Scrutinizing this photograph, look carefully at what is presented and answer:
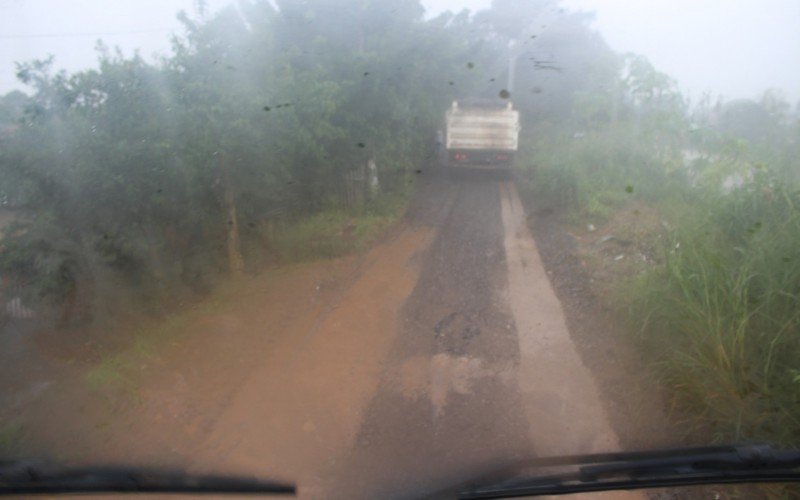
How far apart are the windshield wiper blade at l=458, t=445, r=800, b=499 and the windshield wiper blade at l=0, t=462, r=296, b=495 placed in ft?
3.97

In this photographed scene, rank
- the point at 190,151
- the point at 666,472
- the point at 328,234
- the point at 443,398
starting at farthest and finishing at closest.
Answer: the point at 328,234
the point at 190,151
the point at 443,398
the point at 666,472

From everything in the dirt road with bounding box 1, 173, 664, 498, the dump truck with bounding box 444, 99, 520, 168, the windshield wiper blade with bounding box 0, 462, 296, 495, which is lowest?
the dirt road with bounding box 1, 173, 664, 498

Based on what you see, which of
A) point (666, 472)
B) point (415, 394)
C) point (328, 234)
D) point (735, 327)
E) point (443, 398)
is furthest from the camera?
point (328, 234)

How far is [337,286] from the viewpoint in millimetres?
7637

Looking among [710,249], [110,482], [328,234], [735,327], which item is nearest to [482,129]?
[328,234]

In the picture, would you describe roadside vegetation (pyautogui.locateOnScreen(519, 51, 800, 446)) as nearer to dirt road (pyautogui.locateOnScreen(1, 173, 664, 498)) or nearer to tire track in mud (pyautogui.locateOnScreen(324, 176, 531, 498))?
dirt road (pyautogui.locateOnScreen(1, 173, 664, 498))

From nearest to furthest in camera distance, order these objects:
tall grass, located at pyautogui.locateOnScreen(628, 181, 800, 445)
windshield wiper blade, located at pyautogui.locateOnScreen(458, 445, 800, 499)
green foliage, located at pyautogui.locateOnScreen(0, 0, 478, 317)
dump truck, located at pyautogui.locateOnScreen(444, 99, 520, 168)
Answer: windshield wiper blade, located at pyautogui.locateOnScreen(458, 445, 800, 499) < tall grass, located at pyautogui.locateOnScreen(628, 181, 800, 445) < green foliage, located at pyautogui.locateOnScreen(0, 0, 478, 317) < dump truck, located at pyautogui.locateOnScreen(444, 99, 520, 168)

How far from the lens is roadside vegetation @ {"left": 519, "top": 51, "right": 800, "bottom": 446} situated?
3.61 meters

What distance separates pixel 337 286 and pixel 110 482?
4916 millimetres

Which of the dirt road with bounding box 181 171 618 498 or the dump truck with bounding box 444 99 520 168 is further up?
the dump truck with bounding box 444 99 520 168

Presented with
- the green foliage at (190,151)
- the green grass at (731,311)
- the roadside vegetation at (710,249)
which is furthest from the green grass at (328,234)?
the green grass at (731,311)

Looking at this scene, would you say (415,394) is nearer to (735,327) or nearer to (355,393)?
(355,393)

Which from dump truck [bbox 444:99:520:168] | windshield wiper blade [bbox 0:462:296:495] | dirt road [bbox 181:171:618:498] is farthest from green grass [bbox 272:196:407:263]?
dump truck [bbox 444:99:520:168]

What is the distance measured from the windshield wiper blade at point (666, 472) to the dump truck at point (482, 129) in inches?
603
